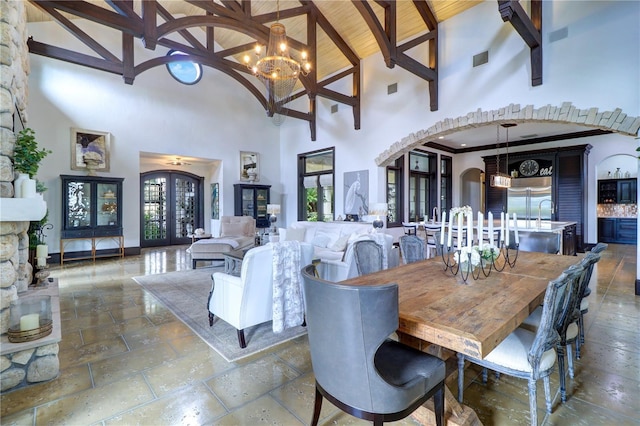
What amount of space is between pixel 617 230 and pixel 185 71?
1350 cm

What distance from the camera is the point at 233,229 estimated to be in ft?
23.4

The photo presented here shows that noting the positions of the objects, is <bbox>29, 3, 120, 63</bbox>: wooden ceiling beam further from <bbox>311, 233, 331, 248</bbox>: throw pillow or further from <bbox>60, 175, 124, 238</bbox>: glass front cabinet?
<bbox>311, 233, 331, 248</bbox>: throw pillow

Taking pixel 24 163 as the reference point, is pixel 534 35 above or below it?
above

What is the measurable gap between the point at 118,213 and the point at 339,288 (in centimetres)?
774

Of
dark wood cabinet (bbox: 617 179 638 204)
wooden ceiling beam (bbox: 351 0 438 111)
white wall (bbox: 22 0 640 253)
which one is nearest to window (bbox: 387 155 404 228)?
white wall (bbox: 22 0 640 253)

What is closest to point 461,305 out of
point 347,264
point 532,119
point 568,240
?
point 347,264

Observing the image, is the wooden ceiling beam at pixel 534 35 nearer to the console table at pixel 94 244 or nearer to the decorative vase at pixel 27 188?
the decorative vase at pixel 27 188

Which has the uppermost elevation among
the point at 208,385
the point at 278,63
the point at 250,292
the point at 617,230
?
the point at 278,63

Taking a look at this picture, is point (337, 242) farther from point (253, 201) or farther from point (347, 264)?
point (253, 201)

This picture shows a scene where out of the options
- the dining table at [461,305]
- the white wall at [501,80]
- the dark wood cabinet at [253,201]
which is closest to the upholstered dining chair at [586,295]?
the dining table at [461,305]

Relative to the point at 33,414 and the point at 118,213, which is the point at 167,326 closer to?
the point at 33,414

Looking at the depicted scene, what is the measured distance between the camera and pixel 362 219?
7562 mm

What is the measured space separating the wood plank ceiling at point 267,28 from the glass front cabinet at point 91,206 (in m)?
2.56

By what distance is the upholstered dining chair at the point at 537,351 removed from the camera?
1.54 m
